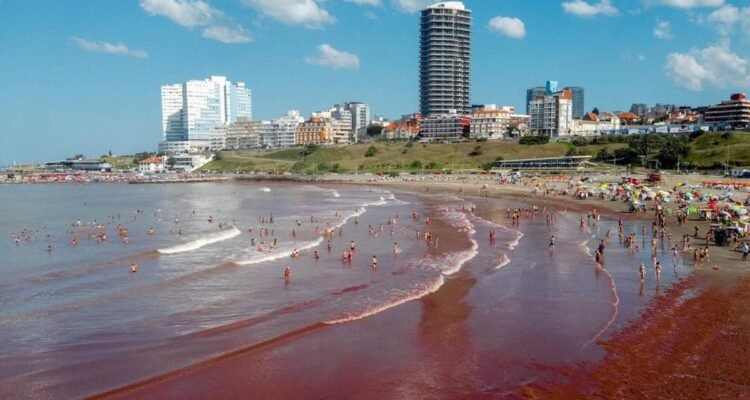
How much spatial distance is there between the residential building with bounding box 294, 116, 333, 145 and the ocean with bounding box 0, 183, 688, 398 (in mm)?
126382

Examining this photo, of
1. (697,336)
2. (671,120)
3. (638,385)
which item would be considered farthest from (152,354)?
(671,120)

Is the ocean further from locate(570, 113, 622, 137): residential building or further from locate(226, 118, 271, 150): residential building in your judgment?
locate(226, 118, 271, 150): residential building

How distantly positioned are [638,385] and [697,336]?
4.45 metres

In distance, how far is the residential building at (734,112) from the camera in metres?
116

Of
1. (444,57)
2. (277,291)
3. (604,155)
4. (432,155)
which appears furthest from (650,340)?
(444,57)

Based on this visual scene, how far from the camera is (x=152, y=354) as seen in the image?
16766 millimetres

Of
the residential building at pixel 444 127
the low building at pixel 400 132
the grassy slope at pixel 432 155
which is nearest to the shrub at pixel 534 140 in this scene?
the grassy slope at pixel 432 155

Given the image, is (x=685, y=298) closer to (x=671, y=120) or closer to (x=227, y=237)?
(x=227, y=237)

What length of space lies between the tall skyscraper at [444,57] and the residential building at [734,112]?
65.3m

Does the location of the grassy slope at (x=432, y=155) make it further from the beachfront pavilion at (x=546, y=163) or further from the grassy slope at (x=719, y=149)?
the beachfront pavilion at (x=546, y=163)

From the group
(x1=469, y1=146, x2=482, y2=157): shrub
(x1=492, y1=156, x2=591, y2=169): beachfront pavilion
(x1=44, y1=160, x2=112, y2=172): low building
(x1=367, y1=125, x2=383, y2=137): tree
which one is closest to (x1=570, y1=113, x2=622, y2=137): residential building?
(x1=469, y1=146, x2=482, y2=157): shrub

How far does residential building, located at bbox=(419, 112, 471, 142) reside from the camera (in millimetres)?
148375

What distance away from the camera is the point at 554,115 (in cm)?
14012

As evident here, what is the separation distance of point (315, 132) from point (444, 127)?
4160cm
